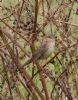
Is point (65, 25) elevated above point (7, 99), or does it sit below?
above

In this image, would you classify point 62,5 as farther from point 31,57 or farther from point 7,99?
point 7,99

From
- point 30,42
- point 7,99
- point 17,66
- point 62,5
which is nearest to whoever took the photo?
point 30,42

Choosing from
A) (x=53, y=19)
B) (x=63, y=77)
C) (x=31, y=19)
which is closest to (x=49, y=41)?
(x=31, y=19)

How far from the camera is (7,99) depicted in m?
3.58

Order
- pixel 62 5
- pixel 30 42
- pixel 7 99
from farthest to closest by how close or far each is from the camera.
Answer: pixel 7 99 < pixel 62 5 < pixel 30 42

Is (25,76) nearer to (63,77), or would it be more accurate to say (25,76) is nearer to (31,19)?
(63,77)

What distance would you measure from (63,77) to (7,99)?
2.18 ft

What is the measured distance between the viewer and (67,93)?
10.2 feet

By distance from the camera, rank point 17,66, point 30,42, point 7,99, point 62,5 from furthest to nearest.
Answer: point 7,99 < point 62,5 < point 17,66 < point 30,42

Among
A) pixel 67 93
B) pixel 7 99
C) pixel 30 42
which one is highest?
pixel 30 42

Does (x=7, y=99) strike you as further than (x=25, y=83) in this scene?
Yes

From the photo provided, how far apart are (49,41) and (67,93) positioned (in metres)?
0.66

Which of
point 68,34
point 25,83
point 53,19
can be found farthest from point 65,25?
point 25,83

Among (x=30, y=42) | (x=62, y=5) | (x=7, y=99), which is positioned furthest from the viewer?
(x=7, y=99)
